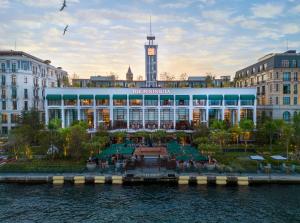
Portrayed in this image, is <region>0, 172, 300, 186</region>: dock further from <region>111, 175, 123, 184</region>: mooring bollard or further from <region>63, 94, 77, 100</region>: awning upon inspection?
<region>63, 94, 77, 100</region>: awning

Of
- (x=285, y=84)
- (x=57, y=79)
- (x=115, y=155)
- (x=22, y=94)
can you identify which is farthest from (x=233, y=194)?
(x=57, y=79)

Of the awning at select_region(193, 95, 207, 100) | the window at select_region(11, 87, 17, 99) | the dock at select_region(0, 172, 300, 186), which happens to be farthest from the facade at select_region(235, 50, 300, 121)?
the window at select_region(11, 87, 17, 99)

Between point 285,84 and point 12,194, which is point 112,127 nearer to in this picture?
point 12,194

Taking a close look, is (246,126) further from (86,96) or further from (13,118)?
(13,118)

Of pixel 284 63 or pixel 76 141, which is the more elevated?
pixel 284 63

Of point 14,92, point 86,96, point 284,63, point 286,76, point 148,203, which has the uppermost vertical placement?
point 284,63

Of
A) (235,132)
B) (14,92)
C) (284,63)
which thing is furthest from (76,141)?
(284,63)

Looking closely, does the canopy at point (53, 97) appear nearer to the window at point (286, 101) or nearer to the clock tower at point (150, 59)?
the clock tower at point (150, 59)

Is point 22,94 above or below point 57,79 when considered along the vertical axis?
below

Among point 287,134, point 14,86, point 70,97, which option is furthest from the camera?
point 14,86
